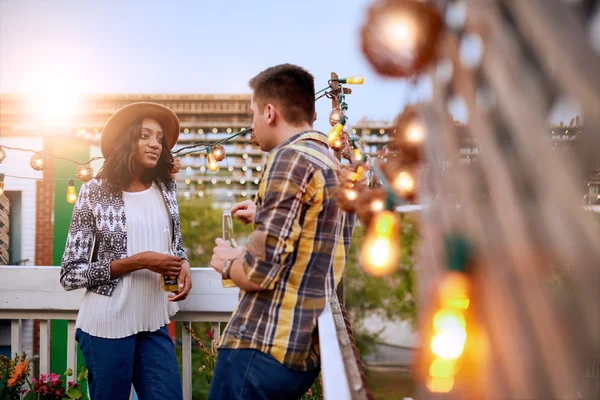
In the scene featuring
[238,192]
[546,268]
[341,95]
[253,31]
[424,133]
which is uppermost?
[253,31]

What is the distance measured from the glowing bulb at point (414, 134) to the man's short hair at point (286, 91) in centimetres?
62

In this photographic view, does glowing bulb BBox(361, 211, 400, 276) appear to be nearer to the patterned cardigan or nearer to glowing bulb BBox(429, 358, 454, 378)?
glowing bulb BBox(429, 358, 454, 378)

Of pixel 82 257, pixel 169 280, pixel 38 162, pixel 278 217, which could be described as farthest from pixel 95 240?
pixel 38 162

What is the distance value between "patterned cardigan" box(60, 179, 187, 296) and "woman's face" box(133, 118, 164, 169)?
17 cm

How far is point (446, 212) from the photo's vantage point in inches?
25.7

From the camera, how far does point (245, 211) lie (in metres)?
1.67

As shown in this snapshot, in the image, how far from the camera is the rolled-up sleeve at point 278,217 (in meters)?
1.22

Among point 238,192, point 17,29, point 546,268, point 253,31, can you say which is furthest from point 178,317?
point 253,31

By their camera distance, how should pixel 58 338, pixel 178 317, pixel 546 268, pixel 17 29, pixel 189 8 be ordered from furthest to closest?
pixel 189 8
pixel 17 29
pixel 58 338
pixel 178 317
pixel 546 268

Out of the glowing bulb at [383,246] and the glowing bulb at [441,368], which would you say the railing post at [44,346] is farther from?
the glowing bulb at [441,368]

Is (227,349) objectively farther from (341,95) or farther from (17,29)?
(17,29)

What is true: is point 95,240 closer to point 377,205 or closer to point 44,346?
point 44,346

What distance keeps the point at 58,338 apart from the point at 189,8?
1943 inches

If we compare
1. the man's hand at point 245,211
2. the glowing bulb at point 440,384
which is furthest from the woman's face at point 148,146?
the glowing bulb at point 440,384
